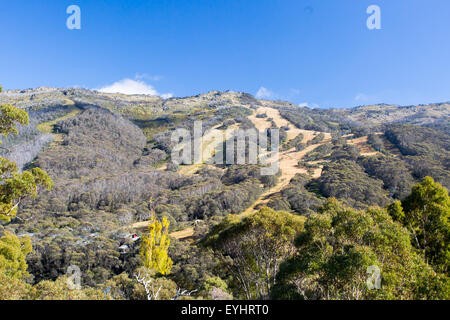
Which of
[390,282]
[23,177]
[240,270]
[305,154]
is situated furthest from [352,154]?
[23,177]

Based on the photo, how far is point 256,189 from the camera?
71.6 metres

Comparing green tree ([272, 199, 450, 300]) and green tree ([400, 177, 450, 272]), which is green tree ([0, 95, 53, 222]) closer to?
green tree ([272, 199, 450, 300])

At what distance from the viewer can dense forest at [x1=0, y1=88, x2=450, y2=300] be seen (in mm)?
10203

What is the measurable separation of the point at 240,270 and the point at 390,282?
14.3 meters

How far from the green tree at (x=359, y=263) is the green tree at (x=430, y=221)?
5379mm

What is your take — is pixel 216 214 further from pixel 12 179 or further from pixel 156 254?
pixel 12 179

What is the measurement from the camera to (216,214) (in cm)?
5859

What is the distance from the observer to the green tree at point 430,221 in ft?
50.3

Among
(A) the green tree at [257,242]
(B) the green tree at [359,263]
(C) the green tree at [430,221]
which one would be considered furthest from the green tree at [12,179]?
(C) the green tree at [430,221]

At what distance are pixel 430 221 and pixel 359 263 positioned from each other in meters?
12.0

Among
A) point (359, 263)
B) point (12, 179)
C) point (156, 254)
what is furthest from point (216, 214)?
point (12, 179)

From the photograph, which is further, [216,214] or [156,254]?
[216,214]

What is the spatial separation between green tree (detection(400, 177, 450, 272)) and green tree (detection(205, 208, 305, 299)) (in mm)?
7807
